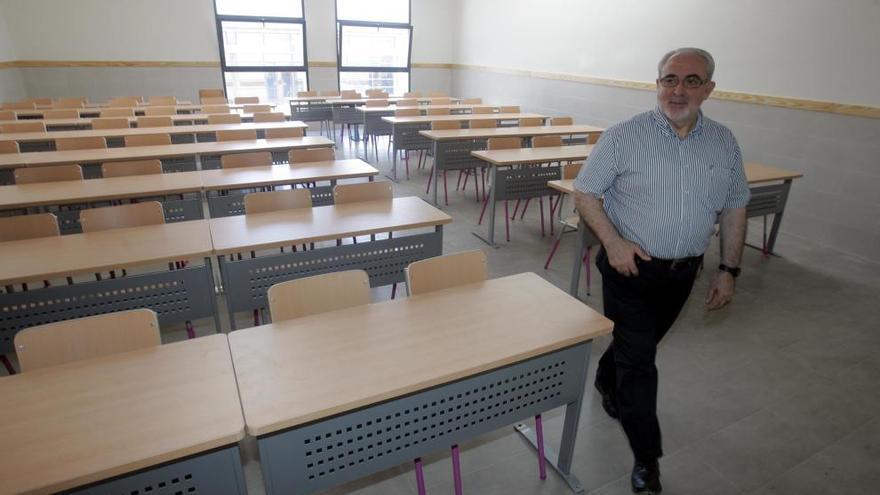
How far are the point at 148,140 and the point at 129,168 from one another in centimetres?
121

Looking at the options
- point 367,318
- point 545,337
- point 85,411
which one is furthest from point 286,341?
point 545,337

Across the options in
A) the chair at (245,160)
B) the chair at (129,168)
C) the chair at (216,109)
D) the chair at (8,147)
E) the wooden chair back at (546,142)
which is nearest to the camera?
the chair at (129,168)

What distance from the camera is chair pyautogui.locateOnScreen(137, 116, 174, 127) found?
232 inches

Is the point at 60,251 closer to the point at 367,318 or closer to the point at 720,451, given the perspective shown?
the point at 367,318

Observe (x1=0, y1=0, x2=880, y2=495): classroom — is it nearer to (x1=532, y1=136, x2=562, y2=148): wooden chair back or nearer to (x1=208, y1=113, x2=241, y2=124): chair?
(x1=208, y1=113, x2=241, y2=124): chair

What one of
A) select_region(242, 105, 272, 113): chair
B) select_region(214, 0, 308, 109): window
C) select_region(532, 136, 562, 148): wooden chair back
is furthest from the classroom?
select_region(214, 0, 308, 109): window

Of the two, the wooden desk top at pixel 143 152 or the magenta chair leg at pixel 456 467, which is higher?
the wooden desk top at pixel 143 152

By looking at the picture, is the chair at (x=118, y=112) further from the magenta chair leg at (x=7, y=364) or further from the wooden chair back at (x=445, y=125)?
the magenta chair leg at (x=7, y=364)

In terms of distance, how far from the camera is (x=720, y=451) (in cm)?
223

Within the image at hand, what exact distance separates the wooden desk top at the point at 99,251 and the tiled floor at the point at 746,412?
29.4 inches

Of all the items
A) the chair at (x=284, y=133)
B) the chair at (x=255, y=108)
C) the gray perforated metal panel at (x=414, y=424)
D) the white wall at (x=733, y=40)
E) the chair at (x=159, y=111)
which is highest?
the white wall at (x=733, y=40)

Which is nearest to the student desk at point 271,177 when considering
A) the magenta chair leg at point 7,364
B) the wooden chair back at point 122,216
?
the wooden chair back at point 122,216

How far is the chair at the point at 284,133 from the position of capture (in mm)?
5282

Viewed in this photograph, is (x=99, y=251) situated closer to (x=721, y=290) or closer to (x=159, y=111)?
(x=721, y=290)
